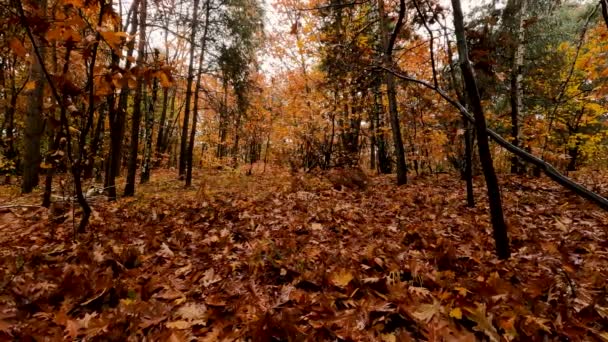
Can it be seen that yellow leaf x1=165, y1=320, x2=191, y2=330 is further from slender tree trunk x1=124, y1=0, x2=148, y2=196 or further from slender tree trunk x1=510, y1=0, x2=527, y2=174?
slender tree trunk x1=510, y1=0, x2=527, y2=174

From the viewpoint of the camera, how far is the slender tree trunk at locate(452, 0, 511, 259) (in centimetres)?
292

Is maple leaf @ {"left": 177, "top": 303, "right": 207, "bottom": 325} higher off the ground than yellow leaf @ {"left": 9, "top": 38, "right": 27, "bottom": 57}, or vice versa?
yellow leaf @ {"left": 9, "top": 38, "right": 27, "bottom": 57}

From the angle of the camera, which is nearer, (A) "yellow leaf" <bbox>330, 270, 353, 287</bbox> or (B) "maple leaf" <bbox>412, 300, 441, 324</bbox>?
(B) "maple leaf" <bbox>412, 300, 441, 324</bbox>

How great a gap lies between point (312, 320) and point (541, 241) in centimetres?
304

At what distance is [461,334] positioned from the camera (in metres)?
1.94

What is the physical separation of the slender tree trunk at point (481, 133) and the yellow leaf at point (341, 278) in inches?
63.4

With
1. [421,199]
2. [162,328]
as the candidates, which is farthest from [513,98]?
[162,328]

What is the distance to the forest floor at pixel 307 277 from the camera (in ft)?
6.85

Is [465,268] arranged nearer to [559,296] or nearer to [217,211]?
[559,296]

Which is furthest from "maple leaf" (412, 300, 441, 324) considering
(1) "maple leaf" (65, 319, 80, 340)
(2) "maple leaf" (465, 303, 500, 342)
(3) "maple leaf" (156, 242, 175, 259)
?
(3) "maple leaf" (156, 242, 175, 259)

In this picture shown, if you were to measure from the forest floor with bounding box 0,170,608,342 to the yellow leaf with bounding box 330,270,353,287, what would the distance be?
0.04 feet

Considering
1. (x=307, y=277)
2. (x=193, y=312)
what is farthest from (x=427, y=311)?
(x=193, y=312)

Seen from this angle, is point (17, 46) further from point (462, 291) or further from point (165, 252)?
point (462, 291)

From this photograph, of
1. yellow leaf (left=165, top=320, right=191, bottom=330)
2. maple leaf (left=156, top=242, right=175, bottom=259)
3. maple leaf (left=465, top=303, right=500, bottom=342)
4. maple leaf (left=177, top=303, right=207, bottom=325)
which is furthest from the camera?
maple leaf (left=156, top=242, right=175, bottom=259)
